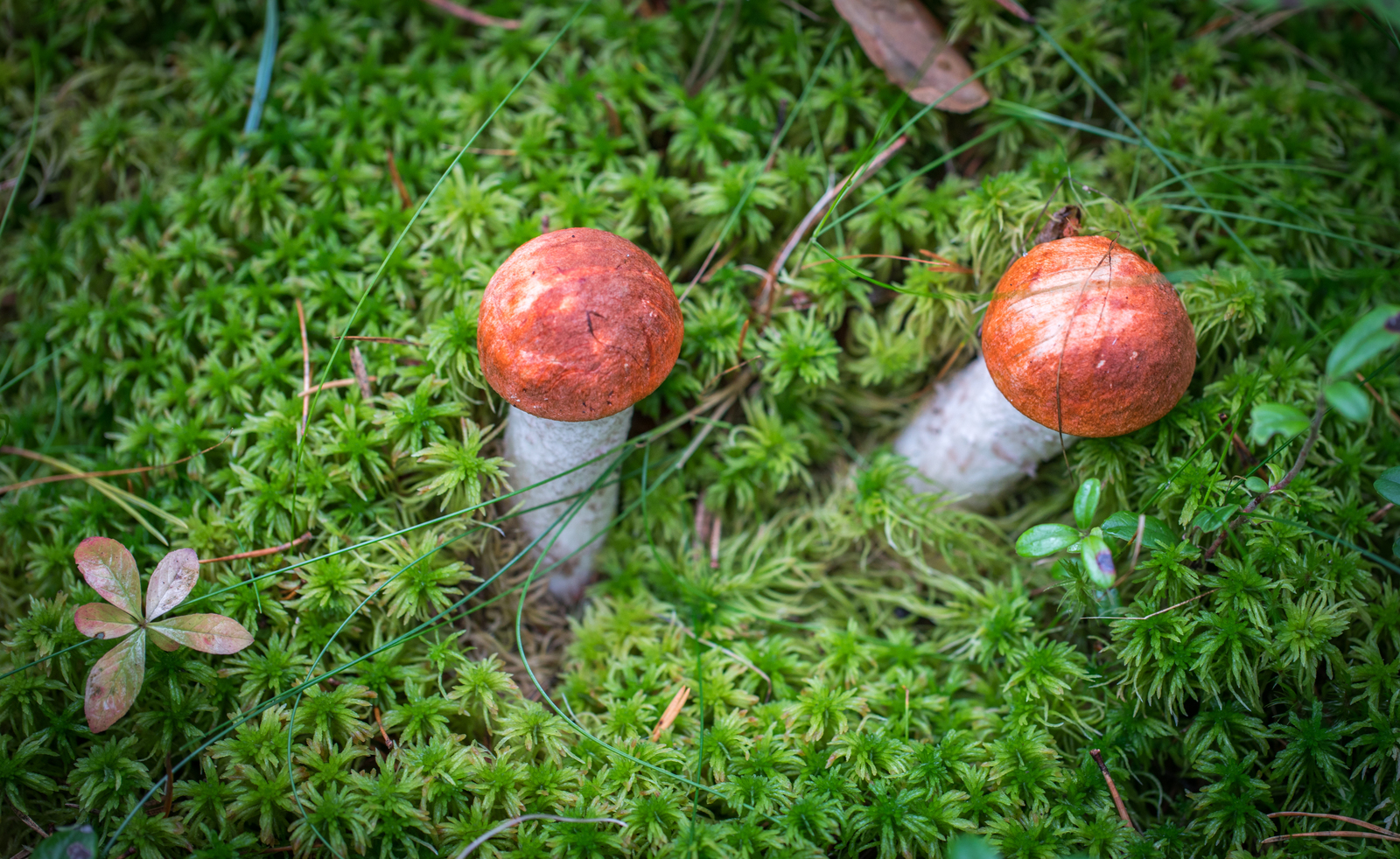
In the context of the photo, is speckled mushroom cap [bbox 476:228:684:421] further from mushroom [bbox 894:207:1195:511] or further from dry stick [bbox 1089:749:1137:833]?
dry stick [bbox 1089:749:1137:833]

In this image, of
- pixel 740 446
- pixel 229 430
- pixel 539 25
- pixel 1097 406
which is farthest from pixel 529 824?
pixel 539 25

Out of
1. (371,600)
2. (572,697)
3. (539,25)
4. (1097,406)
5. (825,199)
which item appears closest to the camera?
(1097,406)

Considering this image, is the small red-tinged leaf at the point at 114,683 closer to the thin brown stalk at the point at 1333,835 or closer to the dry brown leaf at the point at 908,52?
the dry brown leaf at the point at 908,52

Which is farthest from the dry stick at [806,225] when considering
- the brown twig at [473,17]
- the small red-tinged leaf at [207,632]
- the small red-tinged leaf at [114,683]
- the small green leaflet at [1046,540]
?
the small red-tinged leaf at [114,683]

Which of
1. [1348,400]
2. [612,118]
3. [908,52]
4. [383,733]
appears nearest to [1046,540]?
[1348,400]

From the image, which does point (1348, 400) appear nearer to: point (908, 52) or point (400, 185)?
point (908, 52)

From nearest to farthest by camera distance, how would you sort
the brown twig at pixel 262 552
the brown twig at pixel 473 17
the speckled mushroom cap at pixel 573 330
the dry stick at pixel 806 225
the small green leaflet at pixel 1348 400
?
1. the small green leaflet at pixel 1348 400
2. the speckled mushroom cap at pixel 573 330
3. the brown twig at pixel 262 552
4. the dry stick at pixel 806 225
5. the brown twig at pixel 473 17

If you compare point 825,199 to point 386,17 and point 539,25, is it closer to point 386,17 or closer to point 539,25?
point 539,25

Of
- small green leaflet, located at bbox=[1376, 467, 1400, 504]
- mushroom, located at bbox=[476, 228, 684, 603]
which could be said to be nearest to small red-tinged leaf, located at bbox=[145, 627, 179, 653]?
mushroom, located at bbox=[476, 228, 684, 603]
